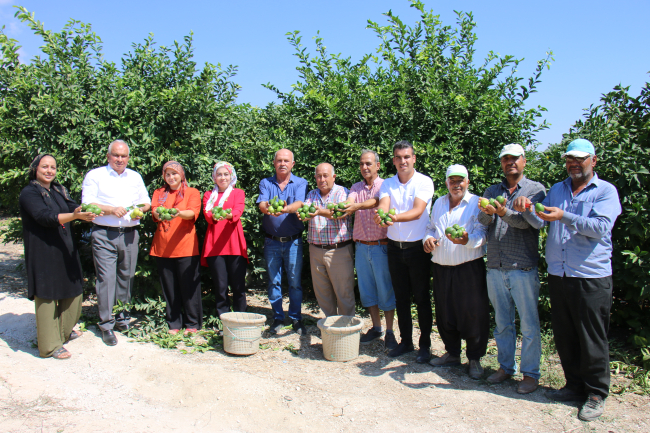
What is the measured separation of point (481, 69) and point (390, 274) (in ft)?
10.7

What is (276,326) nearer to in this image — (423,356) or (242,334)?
(242,334)

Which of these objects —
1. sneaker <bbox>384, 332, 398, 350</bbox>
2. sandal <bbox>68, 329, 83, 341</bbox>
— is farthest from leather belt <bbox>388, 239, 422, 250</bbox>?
sandal <bbox>68, 329, 83, 341</bbox>

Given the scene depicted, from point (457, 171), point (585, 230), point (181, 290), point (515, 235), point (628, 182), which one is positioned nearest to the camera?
point (585, 230)

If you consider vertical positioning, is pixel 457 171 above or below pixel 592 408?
above

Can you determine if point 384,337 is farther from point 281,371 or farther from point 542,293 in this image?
point 542,293

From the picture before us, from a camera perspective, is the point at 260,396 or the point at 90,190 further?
the point at 90,190

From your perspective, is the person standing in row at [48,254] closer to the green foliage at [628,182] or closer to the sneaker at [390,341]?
the sneaker at [390,341]

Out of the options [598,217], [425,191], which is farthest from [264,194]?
[598,217]

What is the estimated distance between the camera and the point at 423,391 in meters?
4.24

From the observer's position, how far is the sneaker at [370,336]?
546 centimetres

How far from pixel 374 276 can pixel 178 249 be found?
2368 mm

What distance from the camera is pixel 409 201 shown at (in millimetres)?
4746

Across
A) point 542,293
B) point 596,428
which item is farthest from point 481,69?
point 596,428

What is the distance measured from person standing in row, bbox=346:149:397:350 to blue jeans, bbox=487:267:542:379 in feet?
3.98
